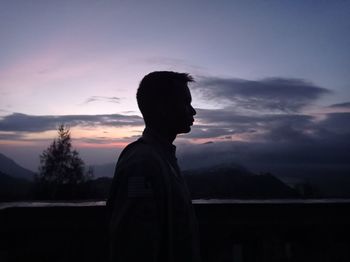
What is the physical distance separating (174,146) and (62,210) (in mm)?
1011

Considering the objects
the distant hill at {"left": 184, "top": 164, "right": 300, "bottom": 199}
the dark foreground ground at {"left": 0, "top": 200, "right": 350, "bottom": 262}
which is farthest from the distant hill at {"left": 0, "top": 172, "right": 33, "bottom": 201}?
the distant hill at {"left": 184, "top": 164, "right": 300, "bottom": 199}

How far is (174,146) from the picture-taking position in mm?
1842

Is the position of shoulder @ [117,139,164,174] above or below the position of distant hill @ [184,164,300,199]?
above

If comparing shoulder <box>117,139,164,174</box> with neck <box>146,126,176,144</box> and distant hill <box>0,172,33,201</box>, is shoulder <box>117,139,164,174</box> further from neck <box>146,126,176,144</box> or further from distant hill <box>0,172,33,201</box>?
distant hill <box>0,172,33,201</box>

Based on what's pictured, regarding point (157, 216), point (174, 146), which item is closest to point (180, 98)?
point (174, 146)

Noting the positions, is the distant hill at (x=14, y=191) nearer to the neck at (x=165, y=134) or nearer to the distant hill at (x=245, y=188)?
the distant hill at (x=245, y=188)

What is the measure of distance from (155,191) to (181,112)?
49 centimetres

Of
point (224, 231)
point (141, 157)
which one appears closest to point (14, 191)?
point (224, 231)

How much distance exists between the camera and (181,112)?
1788mm

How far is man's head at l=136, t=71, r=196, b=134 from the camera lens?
175 cm

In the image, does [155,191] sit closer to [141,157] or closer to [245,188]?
[141,157]

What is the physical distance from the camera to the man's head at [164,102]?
5.73ft

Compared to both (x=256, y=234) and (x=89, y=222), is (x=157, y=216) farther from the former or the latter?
(x=256, y=234)

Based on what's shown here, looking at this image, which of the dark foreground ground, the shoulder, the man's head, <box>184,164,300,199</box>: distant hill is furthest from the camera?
<box>184,164,300,199</box>: distant hill
